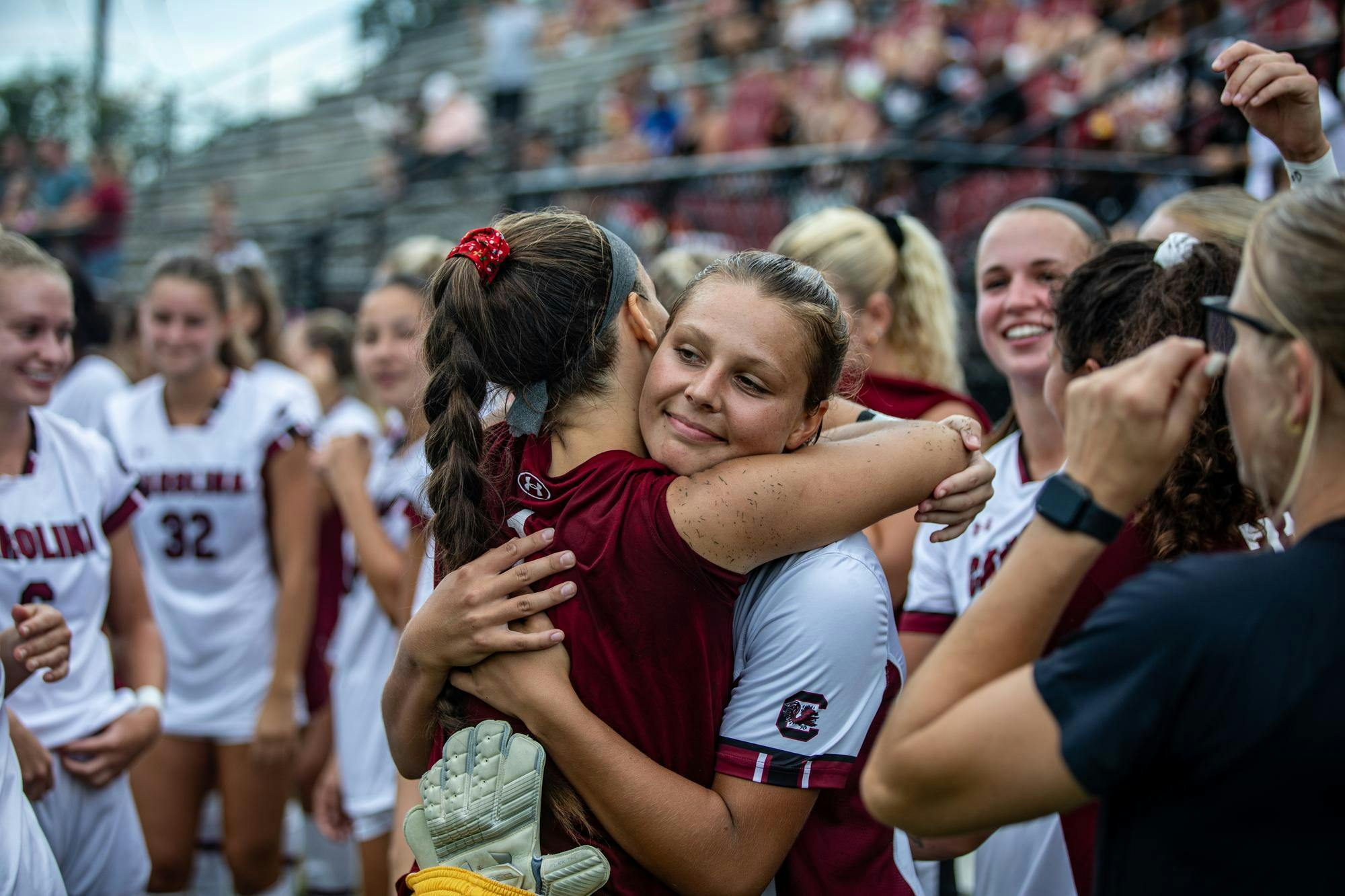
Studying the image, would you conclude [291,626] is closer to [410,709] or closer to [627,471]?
[410,709]

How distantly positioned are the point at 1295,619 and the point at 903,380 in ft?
6.55

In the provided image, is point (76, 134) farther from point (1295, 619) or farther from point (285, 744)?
point (1295, 619)

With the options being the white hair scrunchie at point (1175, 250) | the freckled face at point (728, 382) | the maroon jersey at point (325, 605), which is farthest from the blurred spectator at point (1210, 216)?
the maroon jersey at point (325, 605)

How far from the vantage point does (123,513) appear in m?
3.19

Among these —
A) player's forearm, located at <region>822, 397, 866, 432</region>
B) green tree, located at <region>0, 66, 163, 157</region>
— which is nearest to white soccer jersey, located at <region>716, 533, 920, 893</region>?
player's forearm, located at <region>822, 397, 866, 432</region>

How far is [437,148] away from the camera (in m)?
15.6

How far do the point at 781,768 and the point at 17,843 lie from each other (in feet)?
5.27

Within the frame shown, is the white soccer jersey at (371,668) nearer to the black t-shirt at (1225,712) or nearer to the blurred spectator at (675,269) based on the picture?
the blurred spectator at (675,269)

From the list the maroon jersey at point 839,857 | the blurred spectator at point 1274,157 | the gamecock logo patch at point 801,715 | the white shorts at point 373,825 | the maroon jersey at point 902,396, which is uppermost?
the blurred spectator at point 1274,157

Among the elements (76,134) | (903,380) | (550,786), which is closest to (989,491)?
(550,786)

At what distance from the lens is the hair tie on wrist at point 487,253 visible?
6.33 feet

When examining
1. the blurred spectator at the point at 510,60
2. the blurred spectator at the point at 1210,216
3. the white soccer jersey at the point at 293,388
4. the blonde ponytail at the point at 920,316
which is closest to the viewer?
the blurred spectator at the point at 1210,216

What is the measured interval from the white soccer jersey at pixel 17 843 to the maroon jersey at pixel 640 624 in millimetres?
1222

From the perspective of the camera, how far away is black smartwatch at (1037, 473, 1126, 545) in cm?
140
